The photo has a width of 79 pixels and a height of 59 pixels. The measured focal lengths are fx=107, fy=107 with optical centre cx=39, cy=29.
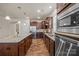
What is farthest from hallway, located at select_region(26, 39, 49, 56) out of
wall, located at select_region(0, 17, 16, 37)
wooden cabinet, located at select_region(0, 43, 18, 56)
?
wall, located at select_region(0, 17, 16, 37)

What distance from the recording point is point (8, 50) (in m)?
1.50

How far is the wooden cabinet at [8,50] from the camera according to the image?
1.31m

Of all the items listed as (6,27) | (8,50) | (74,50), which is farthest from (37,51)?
(74,50)

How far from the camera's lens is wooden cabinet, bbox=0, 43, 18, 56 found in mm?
1312

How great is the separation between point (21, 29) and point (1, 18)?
0.37 metres

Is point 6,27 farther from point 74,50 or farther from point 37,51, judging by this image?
point 74,50

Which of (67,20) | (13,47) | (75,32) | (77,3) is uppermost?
(77,3)

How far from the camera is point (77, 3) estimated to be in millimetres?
863

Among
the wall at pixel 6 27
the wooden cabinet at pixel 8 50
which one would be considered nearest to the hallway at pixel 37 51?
the wooden cabinet at pixel 8 50

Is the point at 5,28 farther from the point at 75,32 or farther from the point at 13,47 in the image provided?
the point at 75,32

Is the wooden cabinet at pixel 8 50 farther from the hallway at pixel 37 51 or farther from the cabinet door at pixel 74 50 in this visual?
the cabinet door at pixel 74 50

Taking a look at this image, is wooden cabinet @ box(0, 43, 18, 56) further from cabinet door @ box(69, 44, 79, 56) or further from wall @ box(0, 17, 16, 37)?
cabinet door @ box(69, 44, 79, 56)

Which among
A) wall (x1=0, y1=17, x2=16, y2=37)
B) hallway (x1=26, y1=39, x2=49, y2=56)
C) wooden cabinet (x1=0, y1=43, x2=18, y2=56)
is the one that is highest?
wall (x1=0, y1=17, x2=16, y2=37)

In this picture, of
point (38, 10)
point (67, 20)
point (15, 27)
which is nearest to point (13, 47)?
point (15, 27)
